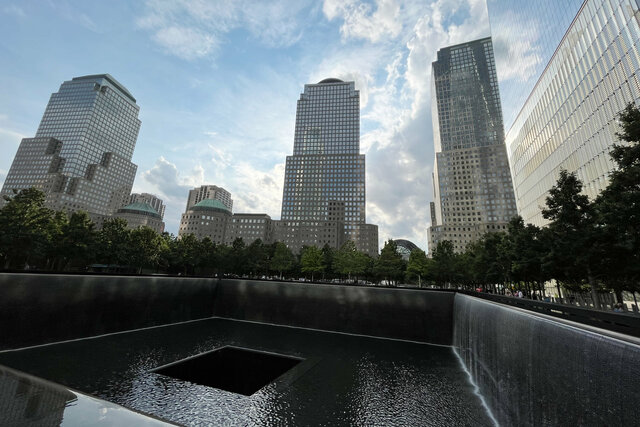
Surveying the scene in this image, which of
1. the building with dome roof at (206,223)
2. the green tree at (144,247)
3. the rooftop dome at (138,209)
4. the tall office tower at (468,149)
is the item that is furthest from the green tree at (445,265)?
the rooftop dome at (138,209)

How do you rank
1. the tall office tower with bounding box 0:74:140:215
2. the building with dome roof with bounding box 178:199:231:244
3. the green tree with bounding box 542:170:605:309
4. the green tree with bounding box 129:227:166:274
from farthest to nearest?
the building with dome roof with bounding box 178:199:231:244, the tall office tower with bounding box 0:74:140:215, the green tree with bounding box 129:227:166:274, the green tree with bounding box 542:170:605:309

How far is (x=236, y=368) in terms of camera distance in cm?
1350

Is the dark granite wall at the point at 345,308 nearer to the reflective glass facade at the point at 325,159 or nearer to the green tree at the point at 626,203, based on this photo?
the green tree at the point at 626,203

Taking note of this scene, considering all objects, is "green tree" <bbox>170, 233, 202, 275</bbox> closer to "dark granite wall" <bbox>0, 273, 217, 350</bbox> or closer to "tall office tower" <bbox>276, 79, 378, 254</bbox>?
"dark granite wall" <bbox>0, 273, 217, 350</bbox>

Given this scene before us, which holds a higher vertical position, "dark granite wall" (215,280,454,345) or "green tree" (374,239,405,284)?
"green tree" (374,239,405,284)

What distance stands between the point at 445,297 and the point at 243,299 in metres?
15.5

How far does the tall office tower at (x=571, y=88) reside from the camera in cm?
3238

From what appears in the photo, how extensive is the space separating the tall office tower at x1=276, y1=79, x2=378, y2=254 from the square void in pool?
118 m

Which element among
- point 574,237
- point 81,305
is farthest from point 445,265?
point 81,305

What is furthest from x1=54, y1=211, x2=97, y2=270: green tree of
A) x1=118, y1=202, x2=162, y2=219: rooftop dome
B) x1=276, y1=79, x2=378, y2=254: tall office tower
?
x1=118, y1=202, x2=162, y2=219: rooftop dome

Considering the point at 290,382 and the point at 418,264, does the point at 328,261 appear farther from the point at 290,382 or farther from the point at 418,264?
the point at 290,382

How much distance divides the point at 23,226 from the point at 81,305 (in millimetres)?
32553

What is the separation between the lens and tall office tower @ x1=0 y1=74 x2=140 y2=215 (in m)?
140

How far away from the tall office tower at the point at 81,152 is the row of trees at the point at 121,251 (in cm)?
9487
